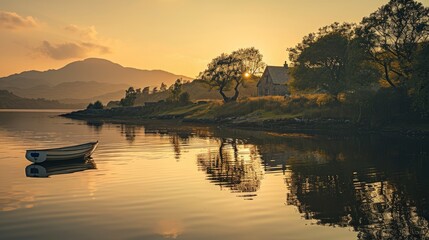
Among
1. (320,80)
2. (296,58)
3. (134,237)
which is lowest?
(134,237)

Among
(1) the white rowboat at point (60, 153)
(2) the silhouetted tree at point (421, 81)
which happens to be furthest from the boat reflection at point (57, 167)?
(2) the silhouetted tree at point (421, 81)

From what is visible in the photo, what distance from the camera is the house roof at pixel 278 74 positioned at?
136 meters

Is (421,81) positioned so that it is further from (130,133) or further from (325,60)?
(130,133)

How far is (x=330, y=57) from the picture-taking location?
9319cm

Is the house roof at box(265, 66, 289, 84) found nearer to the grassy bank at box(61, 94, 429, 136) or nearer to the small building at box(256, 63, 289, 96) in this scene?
the small building at box(256, 63, 289, 96)

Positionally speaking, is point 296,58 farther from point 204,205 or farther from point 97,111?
point 97,111

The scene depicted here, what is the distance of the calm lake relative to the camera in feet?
54.1

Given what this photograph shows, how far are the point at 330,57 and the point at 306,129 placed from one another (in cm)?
2199

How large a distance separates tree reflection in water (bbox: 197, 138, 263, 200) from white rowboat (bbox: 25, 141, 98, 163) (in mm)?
11118

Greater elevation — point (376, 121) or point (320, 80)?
point (320, 80)

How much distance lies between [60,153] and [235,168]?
52.7ft

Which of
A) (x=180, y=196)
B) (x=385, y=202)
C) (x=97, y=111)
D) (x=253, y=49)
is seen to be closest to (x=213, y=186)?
(x=180, y=196)

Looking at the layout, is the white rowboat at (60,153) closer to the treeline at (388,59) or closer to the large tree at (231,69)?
the treeline at (388,59)

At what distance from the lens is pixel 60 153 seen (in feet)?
120
